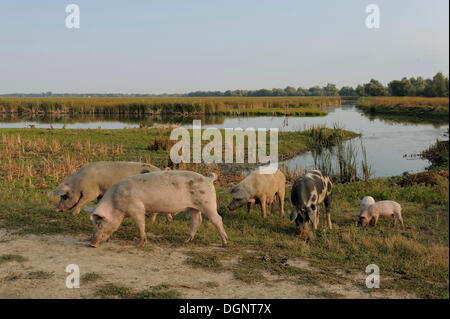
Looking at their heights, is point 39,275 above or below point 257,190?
below

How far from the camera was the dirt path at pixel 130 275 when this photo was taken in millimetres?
5207

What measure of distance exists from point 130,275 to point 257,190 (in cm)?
412

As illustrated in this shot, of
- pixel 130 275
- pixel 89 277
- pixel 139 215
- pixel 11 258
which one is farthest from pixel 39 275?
pixel 139 215

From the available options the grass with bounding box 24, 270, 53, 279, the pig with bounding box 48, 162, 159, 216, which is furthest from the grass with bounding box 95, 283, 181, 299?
the pig with bounding box 48, 162, 159, 216

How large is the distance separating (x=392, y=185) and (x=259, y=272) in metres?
8.89

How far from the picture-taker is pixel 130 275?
18.9ft

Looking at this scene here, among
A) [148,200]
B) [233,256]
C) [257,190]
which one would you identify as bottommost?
[233,256]

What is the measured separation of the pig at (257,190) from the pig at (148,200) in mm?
2018

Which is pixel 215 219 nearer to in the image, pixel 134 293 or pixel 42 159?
pixel 134 293

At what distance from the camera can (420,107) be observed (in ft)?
177

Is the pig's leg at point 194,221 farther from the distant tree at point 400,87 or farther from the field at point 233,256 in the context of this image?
the distant tree at point 400,87

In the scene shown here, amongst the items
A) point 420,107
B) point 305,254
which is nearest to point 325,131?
point 305,254
